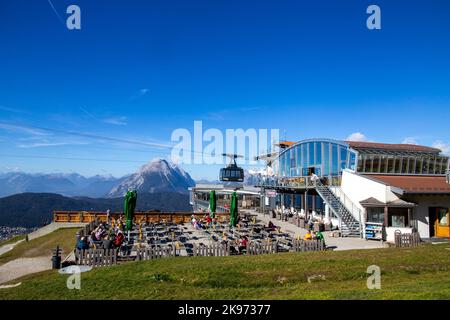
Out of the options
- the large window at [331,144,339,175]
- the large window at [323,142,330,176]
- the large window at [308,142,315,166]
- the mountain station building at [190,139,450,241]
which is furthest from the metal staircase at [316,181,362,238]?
the large window at [308,142,315,166]

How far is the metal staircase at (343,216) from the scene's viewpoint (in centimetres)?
2608

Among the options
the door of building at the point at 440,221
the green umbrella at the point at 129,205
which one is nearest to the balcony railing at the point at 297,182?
the door of building at the point at 440,221

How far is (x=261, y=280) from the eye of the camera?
1163cm

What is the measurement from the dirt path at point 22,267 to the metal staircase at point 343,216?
66.9 ft

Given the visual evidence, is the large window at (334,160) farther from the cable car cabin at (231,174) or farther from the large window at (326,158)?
the cable car cabin at (231,174)

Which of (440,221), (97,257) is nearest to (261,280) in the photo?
(97,257)

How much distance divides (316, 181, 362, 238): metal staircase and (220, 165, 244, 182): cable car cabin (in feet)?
86.5

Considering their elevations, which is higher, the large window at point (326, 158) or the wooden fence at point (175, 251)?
the large window at point (326, 158)

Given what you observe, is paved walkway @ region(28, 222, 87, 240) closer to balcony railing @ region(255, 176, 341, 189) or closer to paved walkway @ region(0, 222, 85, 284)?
paved walkway @ region(0, 222, 85, 284)

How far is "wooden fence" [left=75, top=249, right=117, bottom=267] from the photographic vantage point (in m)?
15.7

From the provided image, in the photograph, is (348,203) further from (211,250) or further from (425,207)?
(211,250)
